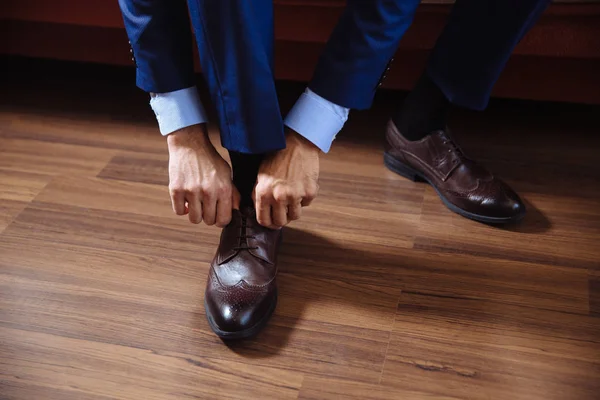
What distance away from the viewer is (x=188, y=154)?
959mm

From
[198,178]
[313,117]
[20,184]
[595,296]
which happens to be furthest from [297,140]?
[20,184]

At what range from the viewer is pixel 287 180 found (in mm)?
945

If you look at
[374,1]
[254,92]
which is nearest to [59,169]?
[254,92]

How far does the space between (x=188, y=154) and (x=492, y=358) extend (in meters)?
0.48

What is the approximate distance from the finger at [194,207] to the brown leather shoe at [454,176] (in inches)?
18.5

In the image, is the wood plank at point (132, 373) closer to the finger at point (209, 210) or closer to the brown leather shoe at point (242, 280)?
the brown leather shoe at point (242, 280)

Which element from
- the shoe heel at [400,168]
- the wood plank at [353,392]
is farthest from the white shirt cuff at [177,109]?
the shoe heel at [400,168]

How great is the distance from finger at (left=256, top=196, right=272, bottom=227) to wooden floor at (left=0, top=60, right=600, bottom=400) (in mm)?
131

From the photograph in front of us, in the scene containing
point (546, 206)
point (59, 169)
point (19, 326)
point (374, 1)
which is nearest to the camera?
point (374, 1)

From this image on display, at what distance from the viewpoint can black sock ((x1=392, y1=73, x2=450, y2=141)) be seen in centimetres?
123

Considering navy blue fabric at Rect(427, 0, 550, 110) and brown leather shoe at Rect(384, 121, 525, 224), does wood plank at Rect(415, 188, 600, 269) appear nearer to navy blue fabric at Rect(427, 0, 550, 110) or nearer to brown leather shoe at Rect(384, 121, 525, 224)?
brown leather shoe at Rect(384, 121, 525, 224)

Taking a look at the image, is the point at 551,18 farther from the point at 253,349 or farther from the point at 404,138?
the point at 253,349

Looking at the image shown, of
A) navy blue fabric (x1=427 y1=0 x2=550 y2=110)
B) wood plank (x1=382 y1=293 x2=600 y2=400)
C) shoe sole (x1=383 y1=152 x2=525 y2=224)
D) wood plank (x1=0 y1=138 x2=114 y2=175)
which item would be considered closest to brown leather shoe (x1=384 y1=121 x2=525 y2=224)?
shoe sole (x1=383 y1=152 x2=525 y2=224)

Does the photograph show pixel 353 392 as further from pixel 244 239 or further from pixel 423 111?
pixel 423 111
